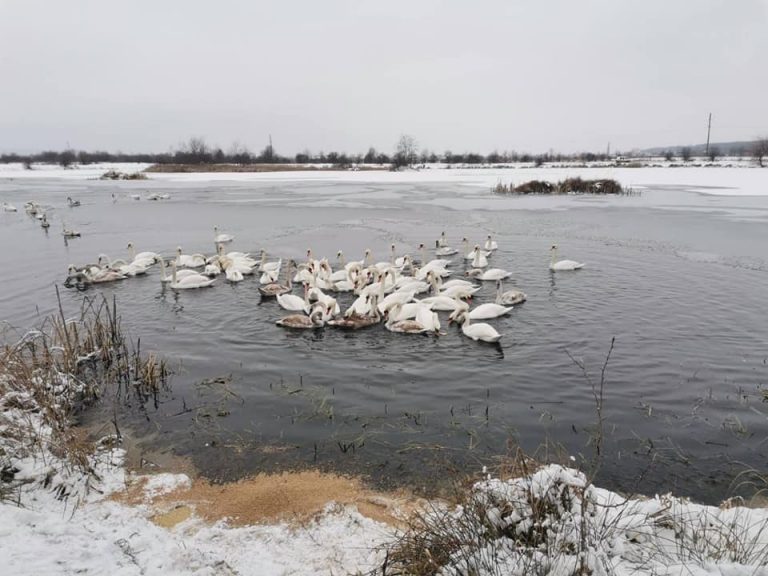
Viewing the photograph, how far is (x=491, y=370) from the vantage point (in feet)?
26.5

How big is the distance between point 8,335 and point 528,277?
11464 mm

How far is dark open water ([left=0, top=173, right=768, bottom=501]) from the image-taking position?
5.88 meters

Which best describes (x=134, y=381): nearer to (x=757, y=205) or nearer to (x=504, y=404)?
(x=504, y=404)

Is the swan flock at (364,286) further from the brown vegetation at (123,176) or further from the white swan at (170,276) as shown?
the brown vegetation at (123,176)

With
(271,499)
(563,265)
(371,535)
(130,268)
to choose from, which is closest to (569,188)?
(563,265)

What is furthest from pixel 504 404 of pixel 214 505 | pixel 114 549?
pixel 114 549

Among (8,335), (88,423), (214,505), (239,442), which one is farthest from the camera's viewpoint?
(8,335)

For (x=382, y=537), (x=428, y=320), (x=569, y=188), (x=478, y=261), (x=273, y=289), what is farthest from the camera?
(x=569, y=188)

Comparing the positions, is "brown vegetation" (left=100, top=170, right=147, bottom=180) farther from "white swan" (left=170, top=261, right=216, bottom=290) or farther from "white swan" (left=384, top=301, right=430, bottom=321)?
"white swan" (left=384, top=301, right=430, bottom=321)

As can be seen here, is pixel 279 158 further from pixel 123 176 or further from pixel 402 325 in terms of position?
pixel 402 325

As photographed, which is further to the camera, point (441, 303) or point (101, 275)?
point (101, 275)

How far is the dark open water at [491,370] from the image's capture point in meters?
5.88

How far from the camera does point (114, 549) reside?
400cm

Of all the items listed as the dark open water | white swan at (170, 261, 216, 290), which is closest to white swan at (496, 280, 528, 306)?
the dark open water
